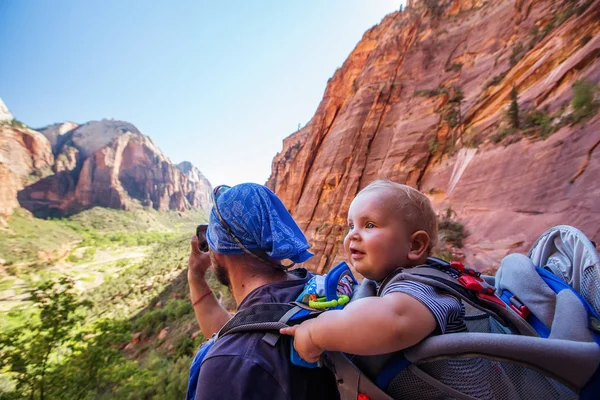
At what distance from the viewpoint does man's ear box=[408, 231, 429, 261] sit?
1.09 metres

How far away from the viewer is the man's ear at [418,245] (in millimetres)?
1090

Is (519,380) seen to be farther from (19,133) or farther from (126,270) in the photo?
(19,133)

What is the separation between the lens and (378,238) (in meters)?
1.07

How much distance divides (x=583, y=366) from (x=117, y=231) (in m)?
79.1

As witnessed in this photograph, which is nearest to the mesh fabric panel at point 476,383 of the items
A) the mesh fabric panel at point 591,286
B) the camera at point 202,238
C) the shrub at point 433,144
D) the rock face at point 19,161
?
the mesh fabric panel at point 591,286

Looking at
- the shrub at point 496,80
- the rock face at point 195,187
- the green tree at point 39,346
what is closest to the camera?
the green tree at point 39,346

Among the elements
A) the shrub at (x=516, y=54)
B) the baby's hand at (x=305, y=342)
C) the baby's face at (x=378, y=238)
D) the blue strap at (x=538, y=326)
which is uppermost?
the shrub at (x=516, y=54)

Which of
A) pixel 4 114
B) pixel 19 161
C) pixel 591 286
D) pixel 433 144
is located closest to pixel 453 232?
pixel 433 144

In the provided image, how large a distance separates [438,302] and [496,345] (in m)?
0.17

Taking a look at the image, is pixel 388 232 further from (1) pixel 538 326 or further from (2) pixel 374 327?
(1) pixel 538 326

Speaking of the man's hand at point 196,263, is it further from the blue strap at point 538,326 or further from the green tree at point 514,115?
the green tree at point 514,115

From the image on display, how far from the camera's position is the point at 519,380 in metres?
0.80

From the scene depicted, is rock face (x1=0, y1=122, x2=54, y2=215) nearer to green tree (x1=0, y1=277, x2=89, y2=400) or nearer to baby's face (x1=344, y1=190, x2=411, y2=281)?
green tree (x1=0, y1=277, x2=89, y2=400)

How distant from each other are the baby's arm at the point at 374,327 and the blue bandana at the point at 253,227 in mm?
445
